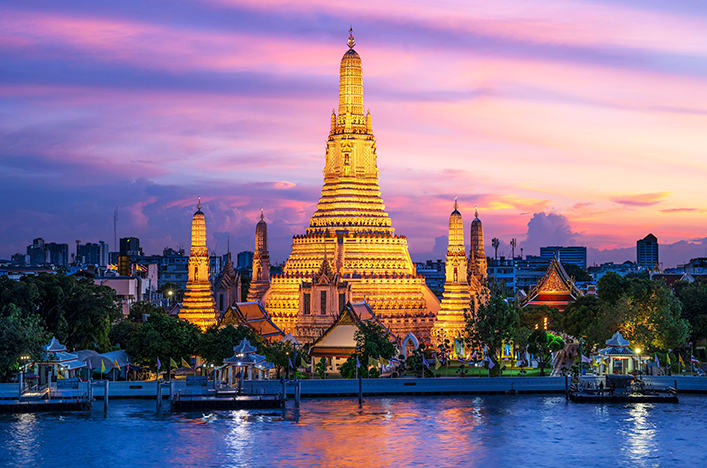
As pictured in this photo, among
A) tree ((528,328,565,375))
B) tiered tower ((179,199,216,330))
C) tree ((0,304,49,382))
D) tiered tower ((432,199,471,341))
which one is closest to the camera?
tree ((0,304,49,382))

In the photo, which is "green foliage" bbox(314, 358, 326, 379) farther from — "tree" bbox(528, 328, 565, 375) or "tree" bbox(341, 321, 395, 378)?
"tree" bbox(528, 328, 565, 375)

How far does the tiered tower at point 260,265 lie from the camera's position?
11481 centimetres

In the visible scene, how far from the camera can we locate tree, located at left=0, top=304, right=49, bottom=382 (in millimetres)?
69625

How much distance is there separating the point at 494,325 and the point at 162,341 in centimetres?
2633

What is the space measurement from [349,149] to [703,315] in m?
37.4

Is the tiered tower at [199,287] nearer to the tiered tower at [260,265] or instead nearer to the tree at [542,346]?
the tiered tower at [260,265]

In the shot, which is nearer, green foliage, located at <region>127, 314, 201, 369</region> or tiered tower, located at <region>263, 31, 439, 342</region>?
green foliage, located at <region>127, 314, 201, 369</region>

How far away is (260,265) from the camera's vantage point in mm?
116062

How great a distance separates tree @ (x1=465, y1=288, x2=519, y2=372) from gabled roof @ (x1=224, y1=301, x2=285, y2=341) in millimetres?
Answer: 18447

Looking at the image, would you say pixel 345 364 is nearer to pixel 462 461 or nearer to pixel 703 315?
pixel 462 461

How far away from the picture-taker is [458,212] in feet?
349

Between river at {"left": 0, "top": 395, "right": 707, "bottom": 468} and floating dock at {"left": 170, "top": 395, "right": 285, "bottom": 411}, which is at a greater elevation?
floating dock at {"left": 170, "top": 395, "right": 285, "bottom": 411}

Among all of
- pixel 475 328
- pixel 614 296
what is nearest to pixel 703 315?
pixel 614 296

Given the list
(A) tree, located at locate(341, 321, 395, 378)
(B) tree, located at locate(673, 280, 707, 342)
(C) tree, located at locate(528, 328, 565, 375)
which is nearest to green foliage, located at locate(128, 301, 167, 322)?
(A) tree, located at locate(341, 321, 395, 378)
